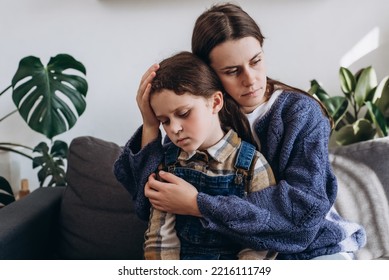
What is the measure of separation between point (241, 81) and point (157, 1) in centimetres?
57

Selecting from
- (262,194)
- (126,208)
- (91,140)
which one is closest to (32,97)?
(91,140)

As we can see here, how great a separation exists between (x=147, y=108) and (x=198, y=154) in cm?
11

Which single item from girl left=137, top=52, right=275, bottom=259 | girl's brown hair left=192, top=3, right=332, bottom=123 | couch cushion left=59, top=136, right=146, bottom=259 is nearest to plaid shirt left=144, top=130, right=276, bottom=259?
girl left=137, top=52, right=275, bottom=259

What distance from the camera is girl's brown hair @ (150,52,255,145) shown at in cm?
77

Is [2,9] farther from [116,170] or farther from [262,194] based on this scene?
[262,194]

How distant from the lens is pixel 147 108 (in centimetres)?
82

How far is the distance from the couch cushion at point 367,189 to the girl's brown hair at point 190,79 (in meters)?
0.45

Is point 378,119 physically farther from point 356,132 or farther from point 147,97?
point 147,97

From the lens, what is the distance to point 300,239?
0.79m

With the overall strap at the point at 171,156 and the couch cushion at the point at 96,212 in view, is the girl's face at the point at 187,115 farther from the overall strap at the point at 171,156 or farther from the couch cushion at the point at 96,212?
the couch cushion at the point at 96,212

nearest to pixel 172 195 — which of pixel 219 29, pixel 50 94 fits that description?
pixel 219 29

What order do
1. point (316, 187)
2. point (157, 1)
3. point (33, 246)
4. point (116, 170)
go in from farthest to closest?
point (157, 1), point (33, 246), point (116, 170), point (316, 187)

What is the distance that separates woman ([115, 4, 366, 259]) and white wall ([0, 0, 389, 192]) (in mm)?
399

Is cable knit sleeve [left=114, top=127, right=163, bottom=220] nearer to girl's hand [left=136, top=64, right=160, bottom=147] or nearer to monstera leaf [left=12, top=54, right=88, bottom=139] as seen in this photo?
girl's hand [left=136, top=64, right=160, bottom=147]
